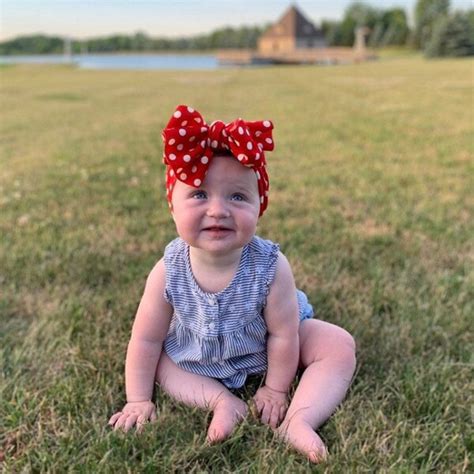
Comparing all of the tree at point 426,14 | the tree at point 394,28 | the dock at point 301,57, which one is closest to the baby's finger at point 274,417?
the dock at point 301,57

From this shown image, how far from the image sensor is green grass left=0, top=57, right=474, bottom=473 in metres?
1.72

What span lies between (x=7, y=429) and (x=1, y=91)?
62.6ft

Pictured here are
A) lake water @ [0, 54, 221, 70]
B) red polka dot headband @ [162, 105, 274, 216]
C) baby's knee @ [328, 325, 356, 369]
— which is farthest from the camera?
lake water @ [0, 54, 221, 70]

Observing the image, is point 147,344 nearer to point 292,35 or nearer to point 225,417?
point 225,417

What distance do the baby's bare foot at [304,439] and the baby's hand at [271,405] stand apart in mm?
66

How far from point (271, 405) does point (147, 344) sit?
466 mm

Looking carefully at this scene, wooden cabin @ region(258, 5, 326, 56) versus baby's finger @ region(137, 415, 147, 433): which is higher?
wooden cabin @ region(258, 5, 326, 56)

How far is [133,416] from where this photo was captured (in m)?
1.86

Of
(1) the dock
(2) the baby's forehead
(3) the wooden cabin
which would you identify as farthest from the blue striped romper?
(3) the wooden cabin

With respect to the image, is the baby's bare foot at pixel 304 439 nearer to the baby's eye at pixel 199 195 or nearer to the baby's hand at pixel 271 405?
the baby's hand at pixel 271 405

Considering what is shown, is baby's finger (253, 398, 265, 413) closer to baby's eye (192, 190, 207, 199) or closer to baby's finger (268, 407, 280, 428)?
baby's finger (268, 407, 280, 428)

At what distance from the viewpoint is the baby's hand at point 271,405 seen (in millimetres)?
1878

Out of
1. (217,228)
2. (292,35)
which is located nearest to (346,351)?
(217,228)

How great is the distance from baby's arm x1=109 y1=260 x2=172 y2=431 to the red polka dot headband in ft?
1.41
